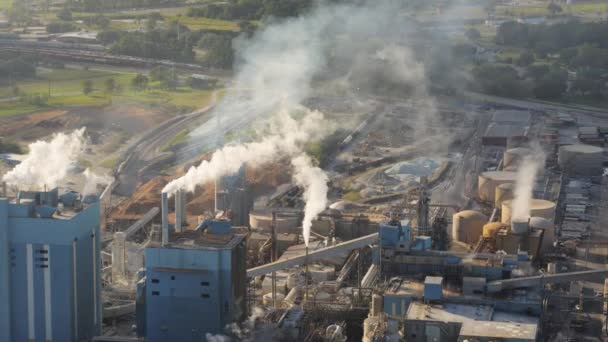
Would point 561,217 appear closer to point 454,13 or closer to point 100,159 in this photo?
point 100,159

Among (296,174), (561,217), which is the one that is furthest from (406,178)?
(561,217)

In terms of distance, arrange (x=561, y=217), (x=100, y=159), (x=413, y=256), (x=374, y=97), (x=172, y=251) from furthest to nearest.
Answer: (x=374, y=97) < (x=100, y=159) < (x=561, y=217) < (x=413, y=256) < (x=172, y=251)

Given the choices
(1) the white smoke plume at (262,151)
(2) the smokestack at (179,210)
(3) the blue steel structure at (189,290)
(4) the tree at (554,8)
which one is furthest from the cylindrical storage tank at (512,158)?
(4) the tree at (554,8)

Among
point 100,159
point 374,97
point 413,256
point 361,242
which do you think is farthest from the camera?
point 374,97

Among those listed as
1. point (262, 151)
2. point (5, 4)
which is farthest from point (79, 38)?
point (262, 151)

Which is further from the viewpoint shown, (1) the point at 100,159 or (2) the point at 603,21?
(2) the point at 603,21

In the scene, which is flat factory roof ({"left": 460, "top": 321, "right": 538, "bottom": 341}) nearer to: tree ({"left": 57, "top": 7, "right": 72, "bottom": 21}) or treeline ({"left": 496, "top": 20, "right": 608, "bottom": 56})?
treeline ({"left": 496, "top": 20, "right": 608, "bottom": 56})

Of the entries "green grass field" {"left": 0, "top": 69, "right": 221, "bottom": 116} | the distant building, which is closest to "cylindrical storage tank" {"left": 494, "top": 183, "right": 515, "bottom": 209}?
"green grass field" {"left": 0, "top": 69, "right": 221, "bottom": 116}
